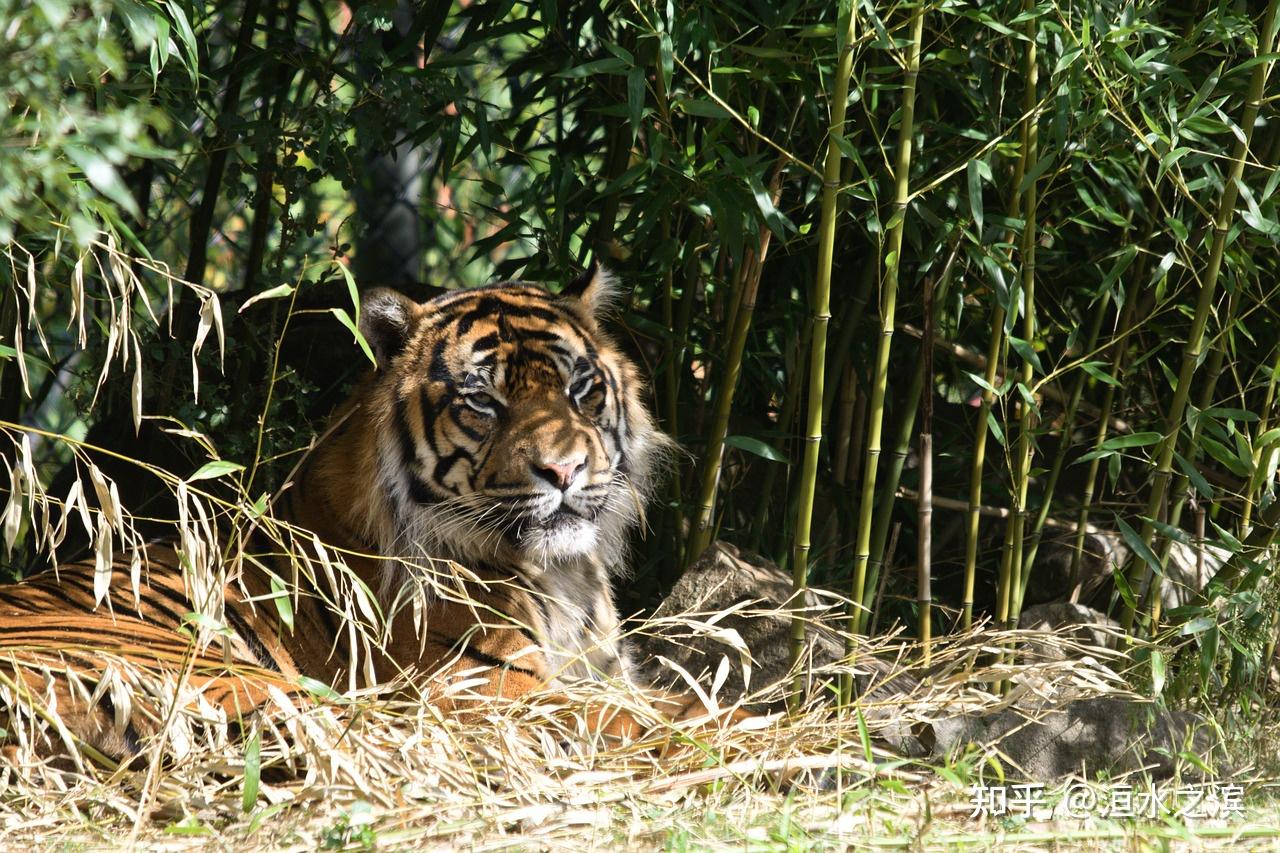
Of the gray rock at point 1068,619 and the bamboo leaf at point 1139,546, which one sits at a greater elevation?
the bamboo leaf at point 1139,546

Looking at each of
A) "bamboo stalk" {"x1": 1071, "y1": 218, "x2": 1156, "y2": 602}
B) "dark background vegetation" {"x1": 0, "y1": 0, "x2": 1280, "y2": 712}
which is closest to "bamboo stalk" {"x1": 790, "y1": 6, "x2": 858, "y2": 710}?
"dark background vegetation" {"x1": 0, "y1": 0, "x2": 1280, "y2": 712}

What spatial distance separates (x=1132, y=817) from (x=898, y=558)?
194cm

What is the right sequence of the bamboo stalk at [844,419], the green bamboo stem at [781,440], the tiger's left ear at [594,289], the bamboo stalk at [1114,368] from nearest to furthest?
the tiger's left ear at [594,289], the bamboo stalk at [1114,368], the green bamboo stem at [781,440], the bamboo stalk at [844,419]

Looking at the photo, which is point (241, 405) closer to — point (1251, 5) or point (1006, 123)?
point (1006, 123)

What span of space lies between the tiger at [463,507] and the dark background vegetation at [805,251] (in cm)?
22

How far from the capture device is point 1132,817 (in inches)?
82.4

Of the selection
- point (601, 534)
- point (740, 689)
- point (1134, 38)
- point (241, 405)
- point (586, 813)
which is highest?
point (1134, 38)

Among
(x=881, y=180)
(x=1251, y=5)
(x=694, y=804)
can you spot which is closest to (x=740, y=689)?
(x=694, y=804)

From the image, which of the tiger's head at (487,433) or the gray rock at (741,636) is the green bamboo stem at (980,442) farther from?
the tiger's head at (487,433)

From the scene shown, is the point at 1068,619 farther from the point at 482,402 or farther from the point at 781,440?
the point at 482,402

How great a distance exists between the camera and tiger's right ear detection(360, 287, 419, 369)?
9.29 ft

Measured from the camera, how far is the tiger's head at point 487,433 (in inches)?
109

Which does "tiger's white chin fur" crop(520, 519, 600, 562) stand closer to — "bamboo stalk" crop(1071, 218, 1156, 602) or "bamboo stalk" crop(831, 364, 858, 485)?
"bamboo stalk" crop(831, 364, 858, 485)

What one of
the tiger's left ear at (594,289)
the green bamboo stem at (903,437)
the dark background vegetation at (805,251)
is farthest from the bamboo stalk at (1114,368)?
the tiger's left ear at (594,289)
